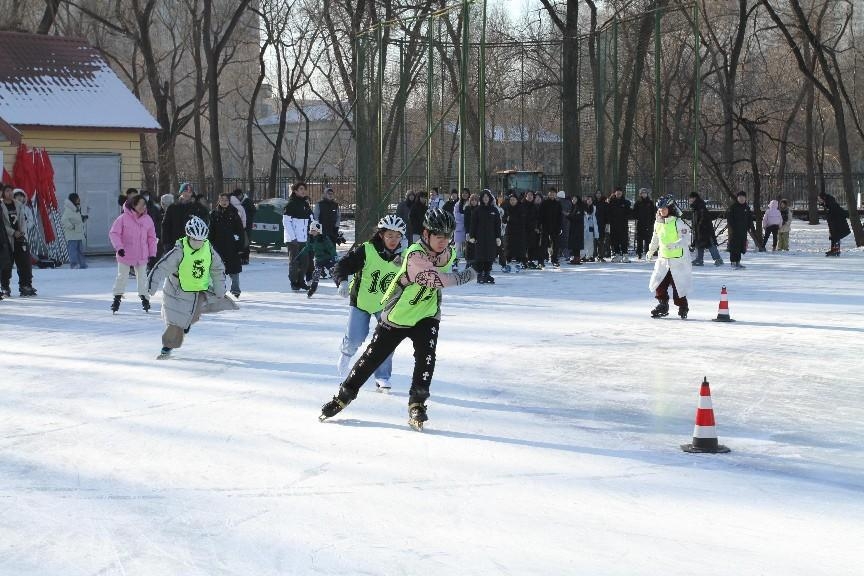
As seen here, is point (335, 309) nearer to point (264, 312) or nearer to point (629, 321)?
point (264, 312)

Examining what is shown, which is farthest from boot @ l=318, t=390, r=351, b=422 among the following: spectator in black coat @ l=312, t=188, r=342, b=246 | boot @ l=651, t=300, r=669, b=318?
spectator in black coat @ l=312, t=188, r=342, b=246

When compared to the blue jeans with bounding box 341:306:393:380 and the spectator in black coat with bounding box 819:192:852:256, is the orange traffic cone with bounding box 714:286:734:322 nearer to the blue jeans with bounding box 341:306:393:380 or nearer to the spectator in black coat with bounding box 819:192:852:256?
the blue jeans with bounding box 341:306:393:380

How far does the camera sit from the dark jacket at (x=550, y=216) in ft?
78.7

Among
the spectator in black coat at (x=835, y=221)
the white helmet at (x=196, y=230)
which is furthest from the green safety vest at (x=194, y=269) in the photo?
the spectator in black coat at (x=835, y=221)

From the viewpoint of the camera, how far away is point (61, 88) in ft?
97.3

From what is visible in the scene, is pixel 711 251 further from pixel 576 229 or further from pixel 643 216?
pixel 576 229

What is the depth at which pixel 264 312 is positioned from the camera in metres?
16.2

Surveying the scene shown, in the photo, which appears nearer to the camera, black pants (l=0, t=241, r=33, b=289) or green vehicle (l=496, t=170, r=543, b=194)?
black pants (l=0, t=241, r=33, b=289)

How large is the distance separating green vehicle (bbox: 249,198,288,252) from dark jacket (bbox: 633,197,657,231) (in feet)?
27.8

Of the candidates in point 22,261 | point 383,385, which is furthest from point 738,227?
point 383,385

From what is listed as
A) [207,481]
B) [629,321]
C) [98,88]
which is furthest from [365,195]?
[207,481]

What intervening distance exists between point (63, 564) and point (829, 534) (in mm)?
3411

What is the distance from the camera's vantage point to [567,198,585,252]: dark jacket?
2566cm

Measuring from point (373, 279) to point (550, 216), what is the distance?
48.3ft
